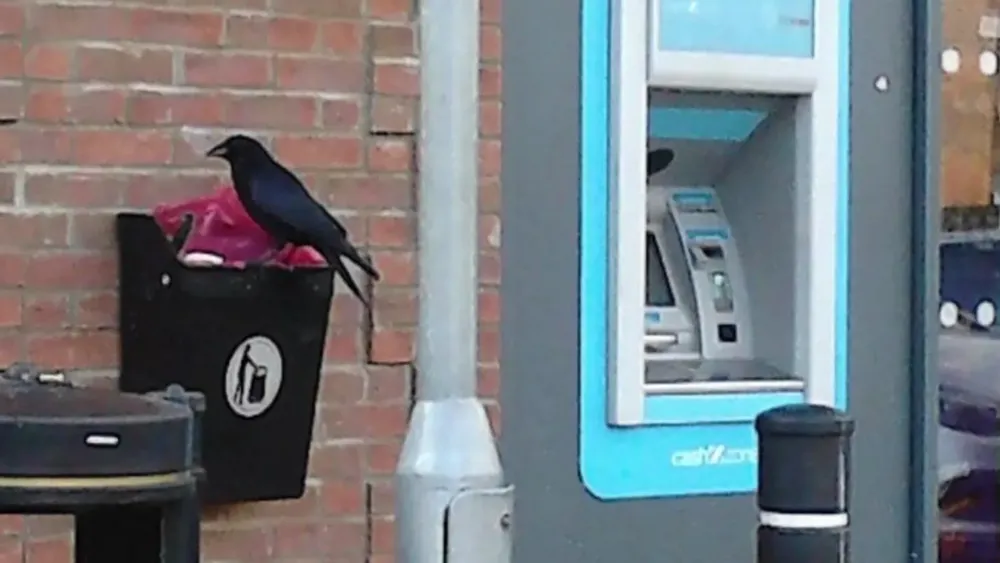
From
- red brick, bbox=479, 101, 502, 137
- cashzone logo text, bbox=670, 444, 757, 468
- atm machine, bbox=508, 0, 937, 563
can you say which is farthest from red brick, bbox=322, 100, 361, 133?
cashzone logo text, bbox=670, 444, 757, 468

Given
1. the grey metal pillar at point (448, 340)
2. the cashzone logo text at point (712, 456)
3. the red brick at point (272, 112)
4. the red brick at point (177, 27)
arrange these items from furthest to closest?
the cashzone logo text at point (712, 456) → the red brick at point (272, 112) → the red brick at point (177, 27) → the grey metal pillar at point (448, 340)

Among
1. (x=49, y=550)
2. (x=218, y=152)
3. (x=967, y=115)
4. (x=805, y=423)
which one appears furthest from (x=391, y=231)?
(x=967, y=115)

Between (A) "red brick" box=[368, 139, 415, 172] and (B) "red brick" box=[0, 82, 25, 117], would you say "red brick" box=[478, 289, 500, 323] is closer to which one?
(A) "red brick" box=[368, 139, 415, 172]

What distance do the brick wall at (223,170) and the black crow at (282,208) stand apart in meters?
0.35

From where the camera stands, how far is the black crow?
3.90 meters

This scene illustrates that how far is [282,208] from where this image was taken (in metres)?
3.91

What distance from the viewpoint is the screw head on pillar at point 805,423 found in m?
3.15

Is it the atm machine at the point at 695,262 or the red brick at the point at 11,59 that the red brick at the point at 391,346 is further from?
the red brick at the point at 11,59

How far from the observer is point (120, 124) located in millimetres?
4246

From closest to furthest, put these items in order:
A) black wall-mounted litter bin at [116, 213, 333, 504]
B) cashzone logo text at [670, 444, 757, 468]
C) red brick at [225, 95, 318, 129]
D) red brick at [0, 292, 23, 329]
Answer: black wall-mounted litter bin at [116, 213, 333, 504]
red brick at [0, 292, 23, 329]
red brick at [225, 95, 318, 129]
cashzone logo text at [670, 444, 757, 468]

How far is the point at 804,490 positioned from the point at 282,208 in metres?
1.29

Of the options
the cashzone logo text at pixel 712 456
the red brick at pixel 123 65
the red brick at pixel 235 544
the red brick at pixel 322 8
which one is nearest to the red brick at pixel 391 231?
the red brick at pixel 322 8

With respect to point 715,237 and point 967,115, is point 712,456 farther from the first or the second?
point 967,115

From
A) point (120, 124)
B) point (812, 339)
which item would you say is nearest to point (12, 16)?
point (120, 124)
